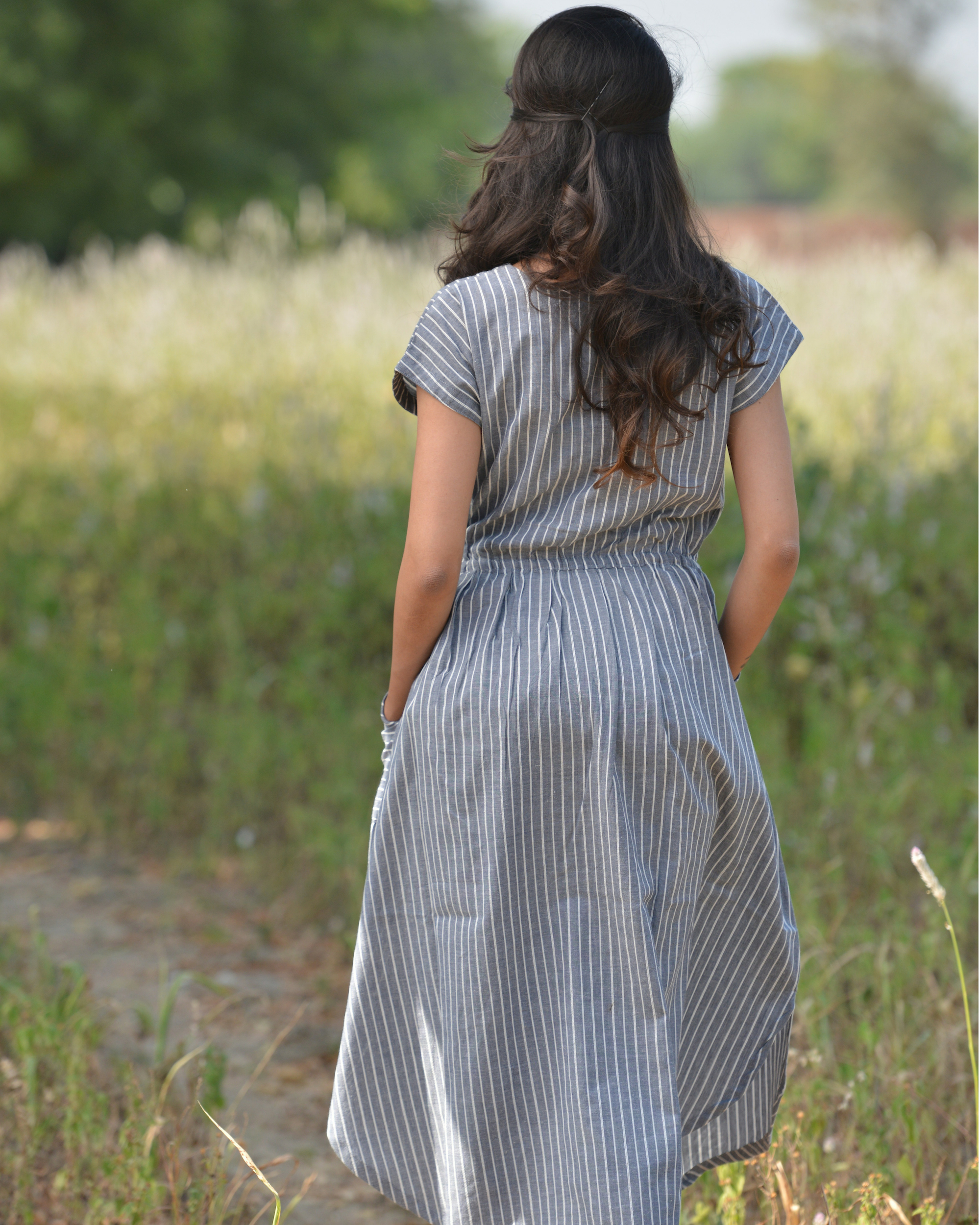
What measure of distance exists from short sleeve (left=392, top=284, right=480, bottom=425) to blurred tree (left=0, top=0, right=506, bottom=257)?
1711cm

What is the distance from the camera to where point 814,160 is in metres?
51.3

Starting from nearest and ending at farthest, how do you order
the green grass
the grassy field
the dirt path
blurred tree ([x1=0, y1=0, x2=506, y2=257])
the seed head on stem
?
the seed head on stem, the green grass, the grassy field, the dirt path, blurred tree ([x1=0, y1=0, x2=506, y2=257])

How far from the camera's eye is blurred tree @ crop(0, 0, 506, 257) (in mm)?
17234

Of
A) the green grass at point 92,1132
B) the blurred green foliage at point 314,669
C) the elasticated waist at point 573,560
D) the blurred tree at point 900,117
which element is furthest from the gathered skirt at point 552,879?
the blurred tree at point 900,117

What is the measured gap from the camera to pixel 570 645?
1.57 metres

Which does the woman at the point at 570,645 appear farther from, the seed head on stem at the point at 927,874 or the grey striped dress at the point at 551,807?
the seed head on stem at the point at 927,874

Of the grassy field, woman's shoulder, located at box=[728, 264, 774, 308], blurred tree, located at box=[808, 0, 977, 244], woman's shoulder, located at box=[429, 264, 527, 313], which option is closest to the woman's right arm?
woman's shoulder, located at box=[728, 264, 774, 308]

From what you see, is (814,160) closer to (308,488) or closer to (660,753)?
(308,488)

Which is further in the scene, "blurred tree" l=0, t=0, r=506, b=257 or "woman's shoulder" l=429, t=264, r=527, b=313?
"blurred tree" l=0, t=0, r=506, b=257

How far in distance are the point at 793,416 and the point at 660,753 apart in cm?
296

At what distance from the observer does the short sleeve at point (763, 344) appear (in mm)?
1615

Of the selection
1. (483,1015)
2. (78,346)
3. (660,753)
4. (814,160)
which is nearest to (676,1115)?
(483,1015)

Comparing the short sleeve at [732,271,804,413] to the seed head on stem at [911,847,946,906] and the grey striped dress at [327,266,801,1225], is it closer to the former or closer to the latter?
the grey striped dress at [327,266,801,1225]

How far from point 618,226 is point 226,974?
7.57 ft
